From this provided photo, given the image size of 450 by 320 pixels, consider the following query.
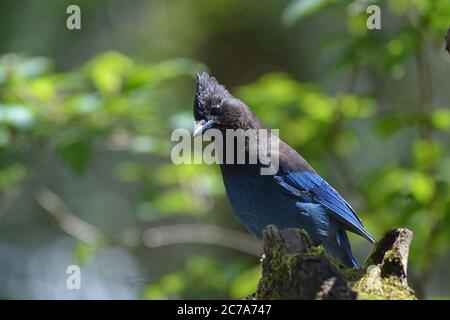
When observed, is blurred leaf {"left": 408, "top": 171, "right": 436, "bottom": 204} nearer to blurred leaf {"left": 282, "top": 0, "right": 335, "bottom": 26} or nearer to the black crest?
blurred leaf {"left": 282, "top": 0, "right": 335, "bottom": 26}

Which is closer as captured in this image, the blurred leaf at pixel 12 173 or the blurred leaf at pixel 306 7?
the blurred leaf at pixel 306 7

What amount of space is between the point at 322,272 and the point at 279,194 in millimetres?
1936

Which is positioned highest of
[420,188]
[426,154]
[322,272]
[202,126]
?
[202,126]

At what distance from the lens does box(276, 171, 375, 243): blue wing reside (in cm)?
489

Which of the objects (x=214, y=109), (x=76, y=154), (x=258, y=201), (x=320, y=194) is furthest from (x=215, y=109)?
(x=76, y=154)

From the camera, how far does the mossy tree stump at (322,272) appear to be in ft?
9.65

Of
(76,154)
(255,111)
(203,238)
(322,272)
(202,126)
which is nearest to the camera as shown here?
(322,272)

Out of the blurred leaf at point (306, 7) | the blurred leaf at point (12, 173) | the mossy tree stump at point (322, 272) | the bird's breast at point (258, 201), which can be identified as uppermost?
the blurred leaf at point (306, 7)

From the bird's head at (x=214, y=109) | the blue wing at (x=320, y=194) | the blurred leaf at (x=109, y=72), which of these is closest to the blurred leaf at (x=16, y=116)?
the blurred leaf at (x=109, y=72)

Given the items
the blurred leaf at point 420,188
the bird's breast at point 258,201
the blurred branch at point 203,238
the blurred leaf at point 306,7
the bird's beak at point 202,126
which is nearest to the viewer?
the bird's breast at point 258,201

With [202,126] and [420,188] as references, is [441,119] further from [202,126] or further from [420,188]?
[202,126]

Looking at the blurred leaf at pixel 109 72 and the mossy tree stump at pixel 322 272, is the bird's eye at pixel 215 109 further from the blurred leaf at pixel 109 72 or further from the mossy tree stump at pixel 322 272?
the mossy tree stump at pixel 322 272

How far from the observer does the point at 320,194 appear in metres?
5.06

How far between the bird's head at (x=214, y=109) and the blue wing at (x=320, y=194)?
44cm
